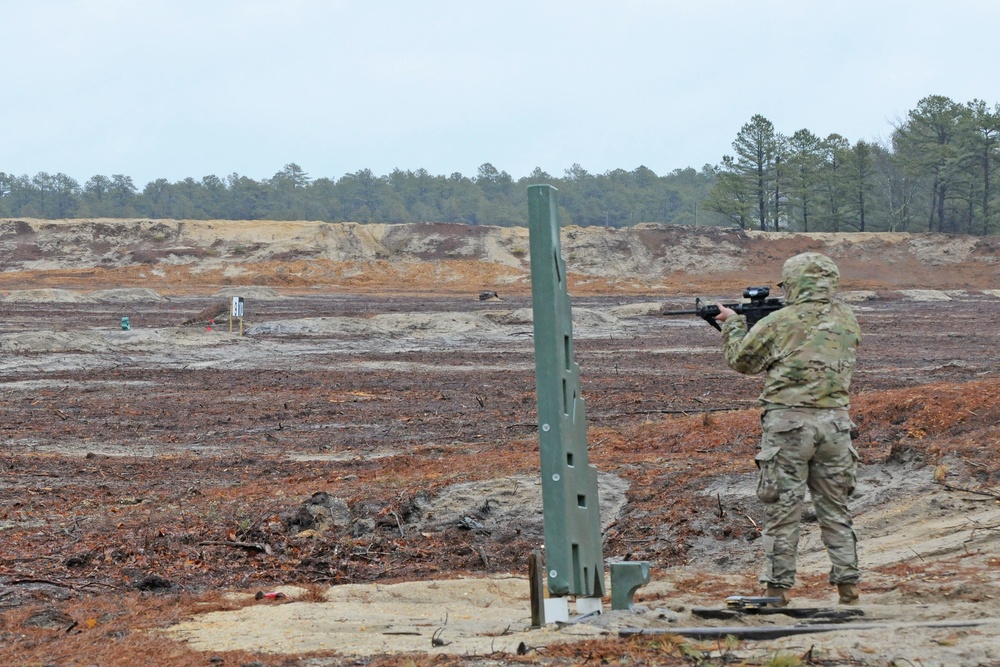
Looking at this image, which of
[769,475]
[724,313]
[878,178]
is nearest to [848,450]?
[769,475]

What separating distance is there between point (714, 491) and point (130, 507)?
5.34 m

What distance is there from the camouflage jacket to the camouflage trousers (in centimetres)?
10

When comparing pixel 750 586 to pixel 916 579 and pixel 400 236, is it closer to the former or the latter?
pixel 916 579

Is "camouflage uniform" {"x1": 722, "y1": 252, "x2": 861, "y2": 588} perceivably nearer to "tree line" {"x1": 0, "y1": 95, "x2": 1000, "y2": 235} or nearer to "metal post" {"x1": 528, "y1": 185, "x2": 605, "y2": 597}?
"metal post" {"x1": 528, "y1": 185, "x2": 605, "y2": 597}

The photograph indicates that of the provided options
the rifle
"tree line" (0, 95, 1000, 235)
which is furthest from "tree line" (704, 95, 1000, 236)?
the rifle

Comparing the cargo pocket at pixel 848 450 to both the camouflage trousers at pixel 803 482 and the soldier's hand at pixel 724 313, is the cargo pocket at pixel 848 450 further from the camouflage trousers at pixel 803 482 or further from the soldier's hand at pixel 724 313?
the soldier's hand at pixel 724 313

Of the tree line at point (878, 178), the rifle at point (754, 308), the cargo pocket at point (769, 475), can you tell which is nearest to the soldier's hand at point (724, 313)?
the rifle at point (754, 308)

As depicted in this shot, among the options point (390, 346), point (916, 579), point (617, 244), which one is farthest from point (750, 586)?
point (617, 244)

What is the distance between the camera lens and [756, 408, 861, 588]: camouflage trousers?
6.13 meters

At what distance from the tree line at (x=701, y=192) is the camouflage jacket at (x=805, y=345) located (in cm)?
3133

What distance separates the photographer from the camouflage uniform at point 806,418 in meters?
6.14

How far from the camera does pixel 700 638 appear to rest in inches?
212

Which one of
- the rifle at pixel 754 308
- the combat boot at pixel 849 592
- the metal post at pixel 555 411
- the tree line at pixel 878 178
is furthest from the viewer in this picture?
the tree line at pixel 878 178

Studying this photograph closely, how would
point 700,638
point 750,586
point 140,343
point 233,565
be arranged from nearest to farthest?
point 700,638
point 750,586
point 233,565
point 140,343
